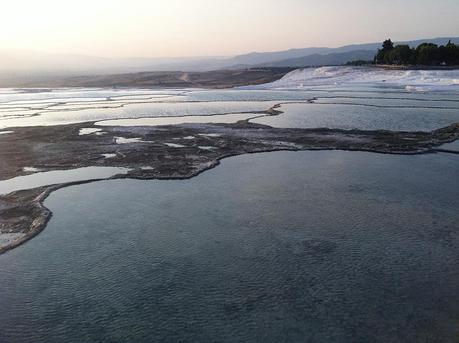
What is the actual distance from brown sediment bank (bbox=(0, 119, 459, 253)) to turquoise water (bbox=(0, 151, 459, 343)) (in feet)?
3.76

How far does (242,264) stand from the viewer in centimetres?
915

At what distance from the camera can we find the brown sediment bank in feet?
46.3

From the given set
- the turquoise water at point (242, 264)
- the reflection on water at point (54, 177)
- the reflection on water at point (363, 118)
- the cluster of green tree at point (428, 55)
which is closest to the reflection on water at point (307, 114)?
the reflection on water at point (363, 118)

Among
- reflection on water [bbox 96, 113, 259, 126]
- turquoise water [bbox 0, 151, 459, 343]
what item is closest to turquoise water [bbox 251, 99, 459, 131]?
reflection on water [bbox 96, 113, 259, 126]

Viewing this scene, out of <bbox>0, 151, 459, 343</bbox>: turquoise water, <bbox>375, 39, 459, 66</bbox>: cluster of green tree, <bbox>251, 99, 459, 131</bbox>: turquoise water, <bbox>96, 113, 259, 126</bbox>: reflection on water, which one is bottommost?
<bbox>0, 151, 459, 343</bbox>: turquoise water

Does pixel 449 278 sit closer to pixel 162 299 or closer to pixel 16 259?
pixel 162 299

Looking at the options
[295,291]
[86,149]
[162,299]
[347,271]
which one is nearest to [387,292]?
[347,271]

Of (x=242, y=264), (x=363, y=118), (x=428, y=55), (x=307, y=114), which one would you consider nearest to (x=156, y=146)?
(x=242, y=264)

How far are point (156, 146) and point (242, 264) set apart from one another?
12.5 m

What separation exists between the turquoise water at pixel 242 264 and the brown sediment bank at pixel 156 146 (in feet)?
3.76

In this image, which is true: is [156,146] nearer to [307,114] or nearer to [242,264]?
[242,264]

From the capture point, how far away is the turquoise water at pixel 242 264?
7.18m

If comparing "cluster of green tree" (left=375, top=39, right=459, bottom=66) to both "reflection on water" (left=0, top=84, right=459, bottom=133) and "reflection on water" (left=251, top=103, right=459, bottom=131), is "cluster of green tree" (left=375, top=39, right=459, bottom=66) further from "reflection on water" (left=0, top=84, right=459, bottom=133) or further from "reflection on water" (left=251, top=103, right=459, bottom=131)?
"reflection on water" (left=251, top=103, right=459, bottom=131)

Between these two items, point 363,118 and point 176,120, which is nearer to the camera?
point 363,118
